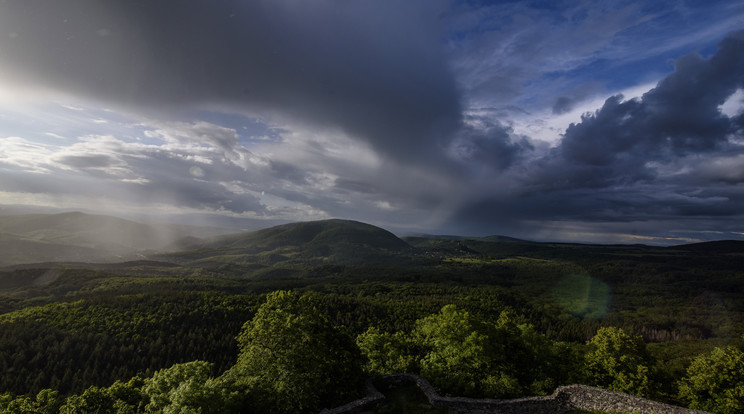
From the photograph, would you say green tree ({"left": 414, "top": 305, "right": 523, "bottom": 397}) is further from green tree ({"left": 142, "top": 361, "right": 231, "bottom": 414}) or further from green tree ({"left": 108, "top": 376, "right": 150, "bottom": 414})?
green tree ({"left": 108, "top": 376, "right": 150, "bottom": 414})

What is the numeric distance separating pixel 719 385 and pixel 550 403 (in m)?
29.3

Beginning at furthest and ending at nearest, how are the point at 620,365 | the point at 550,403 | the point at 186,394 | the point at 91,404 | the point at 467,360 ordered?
the point at 620,365 → the point at 467,360 → the point at 91,404 → the point at 550,403 → the point at 186,394

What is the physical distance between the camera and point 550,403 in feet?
88.5

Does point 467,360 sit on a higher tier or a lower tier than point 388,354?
higher

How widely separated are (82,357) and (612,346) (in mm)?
148328

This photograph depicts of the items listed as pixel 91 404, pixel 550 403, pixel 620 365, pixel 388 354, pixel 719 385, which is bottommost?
pixel 719 385

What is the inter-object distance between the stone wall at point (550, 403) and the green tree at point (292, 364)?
9.93 feet

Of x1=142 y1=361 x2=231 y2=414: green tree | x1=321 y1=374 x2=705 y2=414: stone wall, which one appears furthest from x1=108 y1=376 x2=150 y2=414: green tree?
x1=321 y1=374 x2=705 y2=414: stone wall

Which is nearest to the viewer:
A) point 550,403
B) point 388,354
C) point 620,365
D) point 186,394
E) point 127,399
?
point 186,394

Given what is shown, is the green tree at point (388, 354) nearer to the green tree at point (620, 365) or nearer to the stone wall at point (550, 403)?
the stone wall at point (550, 403)

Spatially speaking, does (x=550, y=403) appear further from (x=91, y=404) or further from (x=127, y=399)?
(x=91, y=404)

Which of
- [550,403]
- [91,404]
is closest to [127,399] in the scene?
[91,404]

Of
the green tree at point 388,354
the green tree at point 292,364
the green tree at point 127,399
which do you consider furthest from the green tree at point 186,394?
the green tree at point 388,354

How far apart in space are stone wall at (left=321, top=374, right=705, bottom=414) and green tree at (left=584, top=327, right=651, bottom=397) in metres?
18.6
